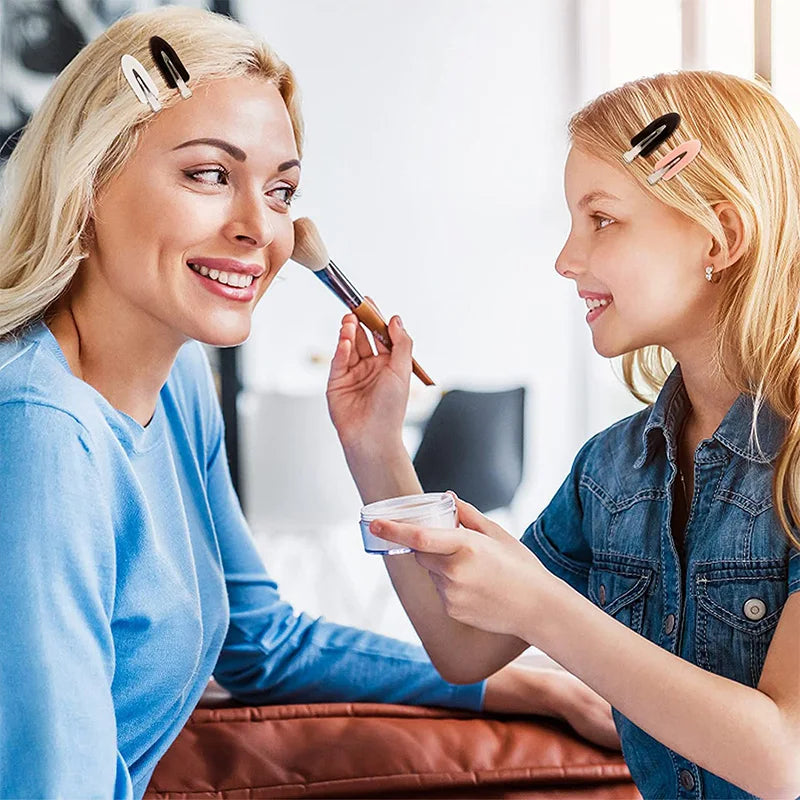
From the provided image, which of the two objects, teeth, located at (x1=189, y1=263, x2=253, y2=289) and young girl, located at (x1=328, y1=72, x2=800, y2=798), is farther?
teeth, located at (x1=189, y1=263, x2=253, y2=289)

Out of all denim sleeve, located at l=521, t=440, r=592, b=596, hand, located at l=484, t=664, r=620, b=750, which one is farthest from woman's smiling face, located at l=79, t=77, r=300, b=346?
hand, located at l=484, t=664, r=620, b=750

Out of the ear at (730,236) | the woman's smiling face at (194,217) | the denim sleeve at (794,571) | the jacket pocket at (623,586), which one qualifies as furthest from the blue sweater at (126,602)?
the ear at (730,236)

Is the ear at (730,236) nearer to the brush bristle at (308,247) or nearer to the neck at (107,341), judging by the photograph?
the brush bristle at (308,247)

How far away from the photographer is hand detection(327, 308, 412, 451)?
1333mm

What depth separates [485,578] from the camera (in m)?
0.96

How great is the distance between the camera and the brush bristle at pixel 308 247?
4.30ft

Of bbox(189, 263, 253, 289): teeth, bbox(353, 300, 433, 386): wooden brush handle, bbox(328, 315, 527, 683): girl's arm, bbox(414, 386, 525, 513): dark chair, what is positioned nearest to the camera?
bbox(189, 263, 253, 289): teeth

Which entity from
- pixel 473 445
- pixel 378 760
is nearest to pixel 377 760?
pixel 378 760

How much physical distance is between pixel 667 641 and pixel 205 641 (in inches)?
20.5

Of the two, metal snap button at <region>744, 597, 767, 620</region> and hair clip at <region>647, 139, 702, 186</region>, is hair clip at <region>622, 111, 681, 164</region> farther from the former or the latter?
metal snap button at <region>744, 597, 767, 620</region>

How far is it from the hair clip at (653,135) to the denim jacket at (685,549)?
28 cm

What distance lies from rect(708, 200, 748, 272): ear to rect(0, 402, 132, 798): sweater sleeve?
0.66 metres

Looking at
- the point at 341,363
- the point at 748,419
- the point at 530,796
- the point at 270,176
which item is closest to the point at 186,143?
the point at 270,176

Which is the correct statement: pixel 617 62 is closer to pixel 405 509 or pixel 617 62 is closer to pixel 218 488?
pixel 218 488
